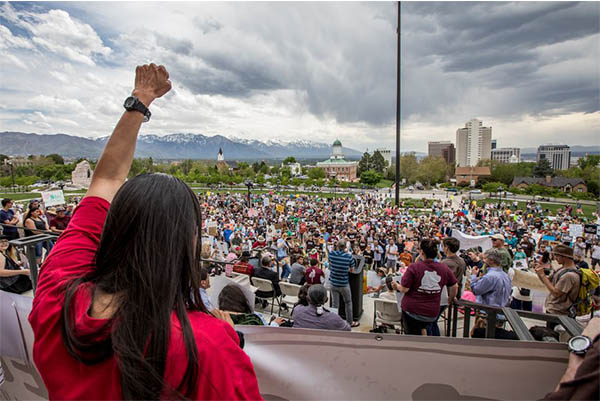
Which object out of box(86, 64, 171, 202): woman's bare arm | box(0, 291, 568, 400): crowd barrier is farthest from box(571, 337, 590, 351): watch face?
box(86, 64, 171, 202): woman's bare arm

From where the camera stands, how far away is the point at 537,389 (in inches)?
46.4

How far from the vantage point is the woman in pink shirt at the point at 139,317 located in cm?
67

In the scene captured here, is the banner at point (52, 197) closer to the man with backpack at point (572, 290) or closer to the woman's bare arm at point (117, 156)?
the woman's bare arm at point (117, 156)

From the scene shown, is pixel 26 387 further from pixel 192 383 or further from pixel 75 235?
pixel 192 383

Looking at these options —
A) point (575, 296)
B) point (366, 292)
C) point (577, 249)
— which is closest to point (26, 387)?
point (575, 296)

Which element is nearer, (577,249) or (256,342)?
(256,342)

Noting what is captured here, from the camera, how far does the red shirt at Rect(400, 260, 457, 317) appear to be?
3.40m

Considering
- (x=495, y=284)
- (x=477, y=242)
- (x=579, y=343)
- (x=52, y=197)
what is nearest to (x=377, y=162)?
(x=477, y=242)

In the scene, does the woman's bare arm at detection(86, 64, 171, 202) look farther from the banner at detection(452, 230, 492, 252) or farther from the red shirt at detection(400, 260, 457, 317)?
the banner at detection(452, 230, 492, 252)

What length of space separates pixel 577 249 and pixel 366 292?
32.0 ft

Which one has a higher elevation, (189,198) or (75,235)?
(189,198)

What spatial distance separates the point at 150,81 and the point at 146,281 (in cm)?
77

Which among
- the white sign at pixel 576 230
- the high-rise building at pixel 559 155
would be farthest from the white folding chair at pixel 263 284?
the high-rise building at pixel 559 155

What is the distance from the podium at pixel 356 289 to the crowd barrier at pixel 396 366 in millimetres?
4147
